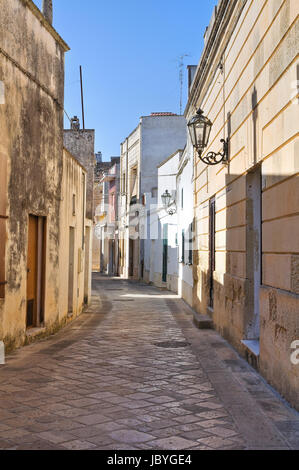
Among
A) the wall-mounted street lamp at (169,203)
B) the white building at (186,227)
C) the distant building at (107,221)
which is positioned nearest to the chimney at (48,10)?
the white building at (186,227)

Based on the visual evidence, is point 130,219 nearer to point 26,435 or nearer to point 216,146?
point 216,146

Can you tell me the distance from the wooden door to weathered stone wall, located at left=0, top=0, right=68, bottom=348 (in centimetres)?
24

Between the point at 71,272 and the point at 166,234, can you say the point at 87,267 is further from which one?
the point at 166,234

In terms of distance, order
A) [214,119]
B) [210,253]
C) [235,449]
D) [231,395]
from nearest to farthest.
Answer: [235,449], [231,395], [214,119], [210,253]

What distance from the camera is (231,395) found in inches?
197

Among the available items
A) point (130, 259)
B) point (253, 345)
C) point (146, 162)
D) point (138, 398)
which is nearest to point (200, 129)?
point (253, 345)

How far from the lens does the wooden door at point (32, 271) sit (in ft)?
27.8

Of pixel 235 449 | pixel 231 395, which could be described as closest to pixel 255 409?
pixel 231 395

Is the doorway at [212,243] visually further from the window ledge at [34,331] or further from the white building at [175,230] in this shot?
the white building at [175,230]

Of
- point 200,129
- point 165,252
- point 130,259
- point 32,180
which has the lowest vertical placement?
point 130,259

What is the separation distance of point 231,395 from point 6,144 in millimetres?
4430

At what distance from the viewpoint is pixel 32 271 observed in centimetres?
866

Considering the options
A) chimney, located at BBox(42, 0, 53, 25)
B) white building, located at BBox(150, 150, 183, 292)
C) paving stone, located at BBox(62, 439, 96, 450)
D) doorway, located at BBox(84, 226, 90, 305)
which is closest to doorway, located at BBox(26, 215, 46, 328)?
chimney, located at BBox(42, 0, 53, 25)

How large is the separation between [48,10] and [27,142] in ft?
9.78
